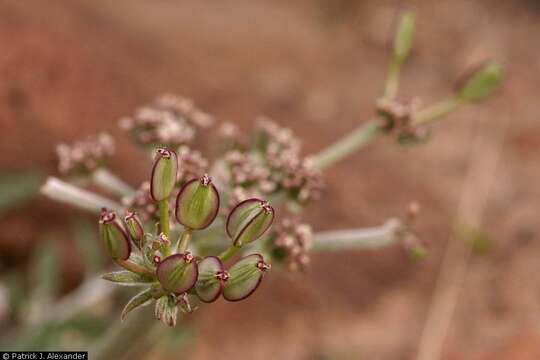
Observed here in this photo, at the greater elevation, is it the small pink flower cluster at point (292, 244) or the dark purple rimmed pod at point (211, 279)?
the small pink flower cluster at point (292, 244)

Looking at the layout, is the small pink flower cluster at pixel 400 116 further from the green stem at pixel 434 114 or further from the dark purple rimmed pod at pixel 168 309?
the dark purple rimmed pod at pixel 168 309

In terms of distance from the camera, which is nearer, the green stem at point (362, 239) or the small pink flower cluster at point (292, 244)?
the small pink flower cluster at point (292, 244)

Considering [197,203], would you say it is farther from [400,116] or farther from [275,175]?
[400,116]

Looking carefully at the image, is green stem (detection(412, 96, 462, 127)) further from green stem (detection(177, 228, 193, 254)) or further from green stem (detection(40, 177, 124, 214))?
green stem (detection(177, 228, 193, 254))

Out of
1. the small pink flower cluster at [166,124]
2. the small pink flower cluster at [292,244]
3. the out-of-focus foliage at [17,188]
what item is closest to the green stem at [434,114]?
the small pink flower cluster at [292,244]

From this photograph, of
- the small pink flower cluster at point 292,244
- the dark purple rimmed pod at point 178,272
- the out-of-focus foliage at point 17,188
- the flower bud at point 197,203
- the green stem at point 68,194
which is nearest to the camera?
the dark purple rimmed pod at point 178,272

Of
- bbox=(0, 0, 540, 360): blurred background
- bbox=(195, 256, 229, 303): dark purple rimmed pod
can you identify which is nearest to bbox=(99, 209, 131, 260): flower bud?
bbox=(195, 256, 229, 303): dark purple rimmed pod

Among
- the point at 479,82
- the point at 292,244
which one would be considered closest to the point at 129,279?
the point at 292,244
